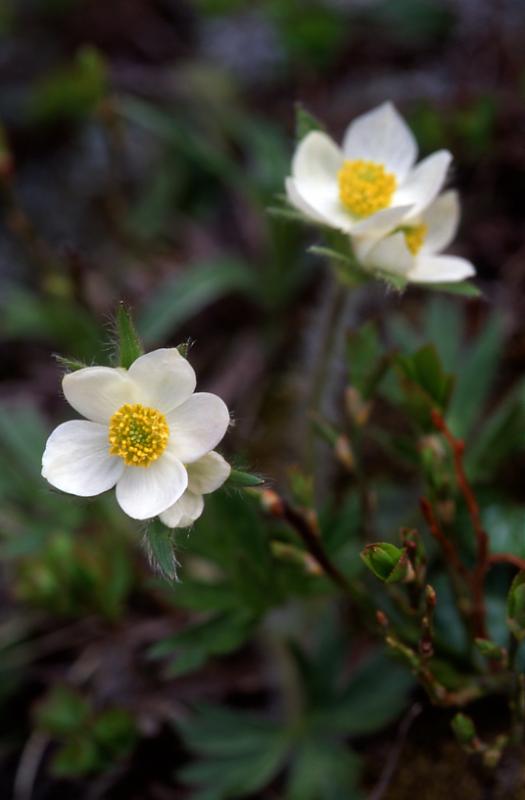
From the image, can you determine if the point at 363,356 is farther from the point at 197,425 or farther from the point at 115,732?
the point at 115,732

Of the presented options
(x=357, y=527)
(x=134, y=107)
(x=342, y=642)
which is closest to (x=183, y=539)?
(x=357, y=527)

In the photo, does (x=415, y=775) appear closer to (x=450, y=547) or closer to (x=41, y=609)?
(x=450, y=547)

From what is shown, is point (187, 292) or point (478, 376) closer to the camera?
point (478, 376)

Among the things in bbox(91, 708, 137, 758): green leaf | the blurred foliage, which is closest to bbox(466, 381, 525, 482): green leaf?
the blurred foliage

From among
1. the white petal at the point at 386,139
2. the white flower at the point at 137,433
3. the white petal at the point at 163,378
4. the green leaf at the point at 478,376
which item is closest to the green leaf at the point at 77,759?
the white flower at the point at 137,433

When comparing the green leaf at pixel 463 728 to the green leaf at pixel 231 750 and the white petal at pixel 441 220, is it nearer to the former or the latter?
the green leaf at pixel 231 750

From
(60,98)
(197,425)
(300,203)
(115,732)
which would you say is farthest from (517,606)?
(60,98)

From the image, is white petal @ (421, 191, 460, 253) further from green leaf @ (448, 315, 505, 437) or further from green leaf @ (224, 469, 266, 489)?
green leaf @ (224, 469, 266, 489)
